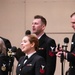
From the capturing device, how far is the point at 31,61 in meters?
3.10

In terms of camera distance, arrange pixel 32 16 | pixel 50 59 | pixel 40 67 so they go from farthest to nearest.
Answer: pixel 32 16
pixel 50 59
pixel 40 67

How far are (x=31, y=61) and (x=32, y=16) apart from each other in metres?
2.69

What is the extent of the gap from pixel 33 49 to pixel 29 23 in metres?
2.61

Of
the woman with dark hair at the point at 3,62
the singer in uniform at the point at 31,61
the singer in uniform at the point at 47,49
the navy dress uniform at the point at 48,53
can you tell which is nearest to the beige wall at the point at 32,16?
the singer in uniform at the point at 47,49

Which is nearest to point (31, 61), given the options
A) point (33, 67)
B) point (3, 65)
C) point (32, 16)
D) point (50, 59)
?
point (33, 67)

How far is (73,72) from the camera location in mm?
3609

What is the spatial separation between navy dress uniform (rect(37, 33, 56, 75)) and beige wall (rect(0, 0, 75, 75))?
1.87m

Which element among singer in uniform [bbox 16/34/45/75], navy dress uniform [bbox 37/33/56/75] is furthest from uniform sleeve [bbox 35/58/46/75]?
navy dress uniform [bbox 37/33/56/75]

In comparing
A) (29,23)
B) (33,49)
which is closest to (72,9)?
(29,23)

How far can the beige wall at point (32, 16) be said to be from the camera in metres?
5.58

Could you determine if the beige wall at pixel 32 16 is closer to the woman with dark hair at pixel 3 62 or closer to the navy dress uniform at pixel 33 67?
the woman with dark hair at pixel 3 62

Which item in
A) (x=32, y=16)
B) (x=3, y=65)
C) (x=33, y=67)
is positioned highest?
(x=32, y=16)

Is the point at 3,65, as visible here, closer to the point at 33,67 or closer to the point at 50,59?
the point at 50,59

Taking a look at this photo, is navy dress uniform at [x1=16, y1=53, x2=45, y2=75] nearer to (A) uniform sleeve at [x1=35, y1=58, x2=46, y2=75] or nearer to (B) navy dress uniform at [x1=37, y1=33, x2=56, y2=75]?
(A) uniform sleeve at [x1=35, y1=58, x2=46, y2=75]
